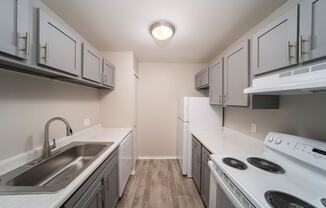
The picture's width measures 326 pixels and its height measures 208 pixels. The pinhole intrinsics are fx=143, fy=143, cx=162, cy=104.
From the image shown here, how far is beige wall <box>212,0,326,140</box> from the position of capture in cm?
115

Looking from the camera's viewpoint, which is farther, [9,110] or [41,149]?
[41,149]

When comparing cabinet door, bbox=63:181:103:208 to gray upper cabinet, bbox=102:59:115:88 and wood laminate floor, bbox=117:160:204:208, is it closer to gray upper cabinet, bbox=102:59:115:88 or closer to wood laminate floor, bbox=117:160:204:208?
wood laminate floor, bbox=117:160:204:208

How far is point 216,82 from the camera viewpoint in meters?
2.31

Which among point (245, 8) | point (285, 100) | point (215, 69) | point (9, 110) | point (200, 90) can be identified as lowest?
point (9, 110)

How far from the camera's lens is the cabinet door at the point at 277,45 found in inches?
40.4

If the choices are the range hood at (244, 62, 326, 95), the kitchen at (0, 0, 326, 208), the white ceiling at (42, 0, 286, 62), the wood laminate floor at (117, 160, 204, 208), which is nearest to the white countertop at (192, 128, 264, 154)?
the kitchen at (0, 0, 326, 208)

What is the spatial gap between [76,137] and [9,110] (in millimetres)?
1009

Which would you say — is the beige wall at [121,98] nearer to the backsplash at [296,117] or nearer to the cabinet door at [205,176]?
the cabinet door at [205,176]

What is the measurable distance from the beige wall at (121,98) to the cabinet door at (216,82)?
1.50 m

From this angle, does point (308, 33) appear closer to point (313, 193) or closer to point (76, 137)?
point (313, 193)

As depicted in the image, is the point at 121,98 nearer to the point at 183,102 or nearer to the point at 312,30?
the point at 183,102

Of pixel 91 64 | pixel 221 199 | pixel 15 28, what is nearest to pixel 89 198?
pixel 221 199

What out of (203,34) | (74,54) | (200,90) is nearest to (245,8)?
(203,34)

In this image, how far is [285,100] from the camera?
1.44 m
